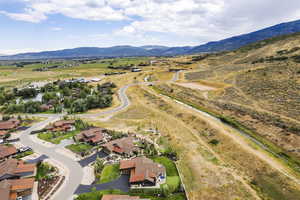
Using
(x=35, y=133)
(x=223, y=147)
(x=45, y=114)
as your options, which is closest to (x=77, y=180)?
(x=35, y=133)

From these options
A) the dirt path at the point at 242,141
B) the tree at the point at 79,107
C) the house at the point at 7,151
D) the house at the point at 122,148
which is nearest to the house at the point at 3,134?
the house at the point at 7,151

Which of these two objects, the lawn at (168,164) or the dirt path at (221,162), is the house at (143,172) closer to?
the lawn at (168,164)

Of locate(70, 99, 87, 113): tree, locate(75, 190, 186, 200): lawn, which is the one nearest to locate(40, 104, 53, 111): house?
locate(70, 99, 87, 113): tree

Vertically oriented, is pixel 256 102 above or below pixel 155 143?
above

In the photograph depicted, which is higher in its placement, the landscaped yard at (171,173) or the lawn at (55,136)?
the lawn at (55,136)

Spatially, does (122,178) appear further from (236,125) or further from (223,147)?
(236,125)

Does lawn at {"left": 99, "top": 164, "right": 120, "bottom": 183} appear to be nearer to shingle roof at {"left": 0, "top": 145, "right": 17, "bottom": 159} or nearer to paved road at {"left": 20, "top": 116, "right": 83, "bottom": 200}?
paved road at {"left": 20, "top": 116, "right": 83, "bottom": 200}
